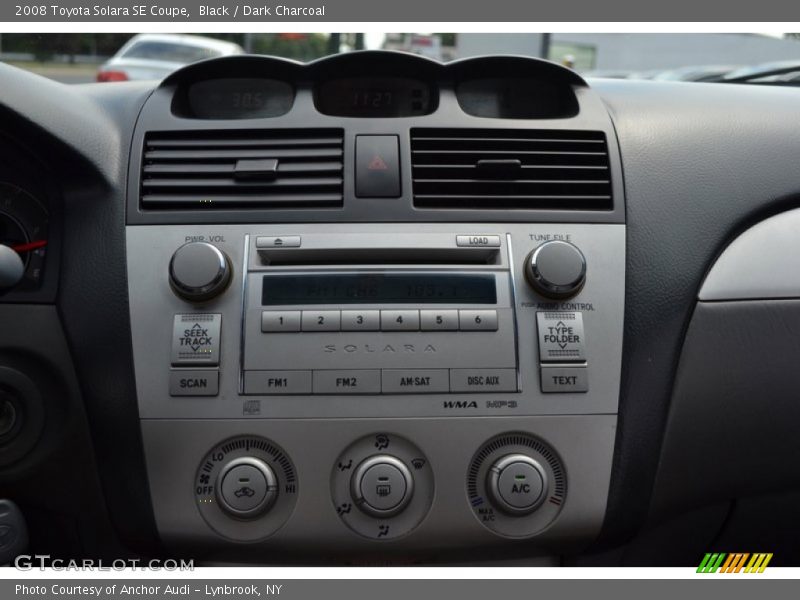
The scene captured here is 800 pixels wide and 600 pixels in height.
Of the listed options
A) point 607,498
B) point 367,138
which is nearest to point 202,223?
point 367,138

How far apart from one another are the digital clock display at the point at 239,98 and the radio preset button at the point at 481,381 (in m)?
0.79

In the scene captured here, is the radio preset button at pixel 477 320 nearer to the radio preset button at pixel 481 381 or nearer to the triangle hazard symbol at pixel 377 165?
the radio preset button at pixel 481 381

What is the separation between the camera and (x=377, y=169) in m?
1.71

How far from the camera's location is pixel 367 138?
1750mm

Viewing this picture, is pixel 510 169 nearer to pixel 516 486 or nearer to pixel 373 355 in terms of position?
pixel 373 355

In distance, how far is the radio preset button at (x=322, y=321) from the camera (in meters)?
1.58

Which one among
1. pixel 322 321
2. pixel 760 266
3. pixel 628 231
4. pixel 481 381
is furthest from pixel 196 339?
pixel 760 266

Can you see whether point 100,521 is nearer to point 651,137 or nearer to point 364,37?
point 364,37

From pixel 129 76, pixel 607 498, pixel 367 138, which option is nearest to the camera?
pixel 607 498

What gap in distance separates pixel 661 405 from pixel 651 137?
64 cm

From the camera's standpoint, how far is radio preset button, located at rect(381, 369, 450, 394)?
1566 millimetres

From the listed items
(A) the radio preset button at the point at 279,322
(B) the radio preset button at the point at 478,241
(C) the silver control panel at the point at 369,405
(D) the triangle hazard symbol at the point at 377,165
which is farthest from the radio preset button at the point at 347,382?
(D) the triangle hazard symbol at the point at 377,165

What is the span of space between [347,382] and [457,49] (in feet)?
3.21

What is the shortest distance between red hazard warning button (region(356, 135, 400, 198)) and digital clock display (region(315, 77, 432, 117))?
19cm
